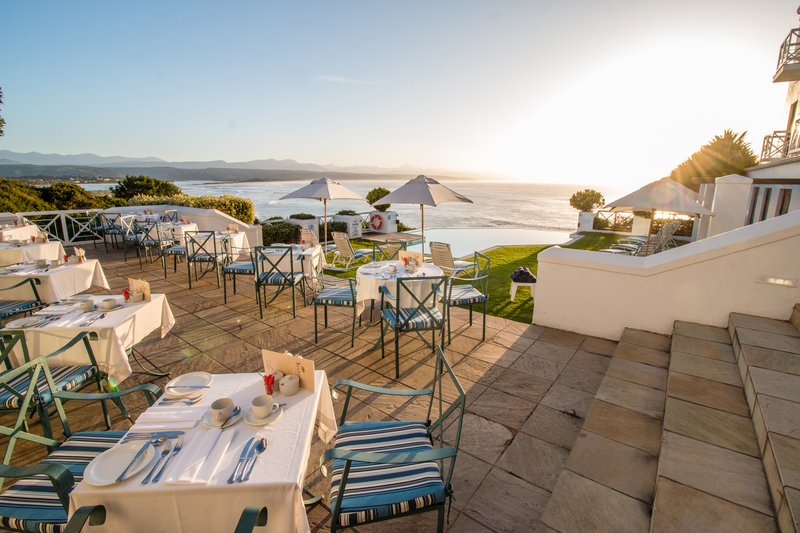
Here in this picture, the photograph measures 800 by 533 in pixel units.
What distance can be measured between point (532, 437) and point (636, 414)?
84cm

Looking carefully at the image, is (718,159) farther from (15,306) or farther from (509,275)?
(15,306)

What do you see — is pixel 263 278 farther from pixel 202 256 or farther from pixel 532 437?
pixel 532 437

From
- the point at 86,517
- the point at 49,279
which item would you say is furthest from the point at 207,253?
the point at 86,517

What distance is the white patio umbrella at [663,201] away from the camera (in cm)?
580

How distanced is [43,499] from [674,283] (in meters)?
5.44

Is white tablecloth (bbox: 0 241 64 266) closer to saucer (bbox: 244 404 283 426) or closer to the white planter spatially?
saucer (bbox: 244 404 283 426)

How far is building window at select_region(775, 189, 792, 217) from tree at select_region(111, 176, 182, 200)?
30679 mm

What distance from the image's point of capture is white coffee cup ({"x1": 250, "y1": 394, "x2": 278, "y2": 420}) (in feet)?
5.42

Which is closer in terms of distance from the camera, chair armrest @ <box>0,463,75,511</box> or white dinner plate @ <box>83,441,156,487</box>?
white dinner plate @ <box>83,441,156,487</box>

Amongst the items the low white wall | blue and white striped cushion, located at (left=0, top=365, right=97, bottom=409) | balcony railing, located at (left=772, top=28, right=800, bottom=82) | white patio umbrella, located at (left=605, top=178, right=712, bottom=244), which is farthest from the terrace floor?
balcony railing, located at (left=772, top=28, right=800, bottom=82)

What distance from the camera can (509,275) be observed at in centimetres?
794

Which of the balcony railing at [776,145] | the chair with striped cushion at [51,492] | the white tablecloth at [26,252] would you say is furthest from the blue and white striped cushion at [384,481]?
the balcony railing at [776,145]

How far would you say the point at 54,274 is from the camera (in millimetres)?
4520

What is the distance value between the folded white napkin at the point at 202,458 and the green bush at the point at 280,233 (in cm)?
1074
